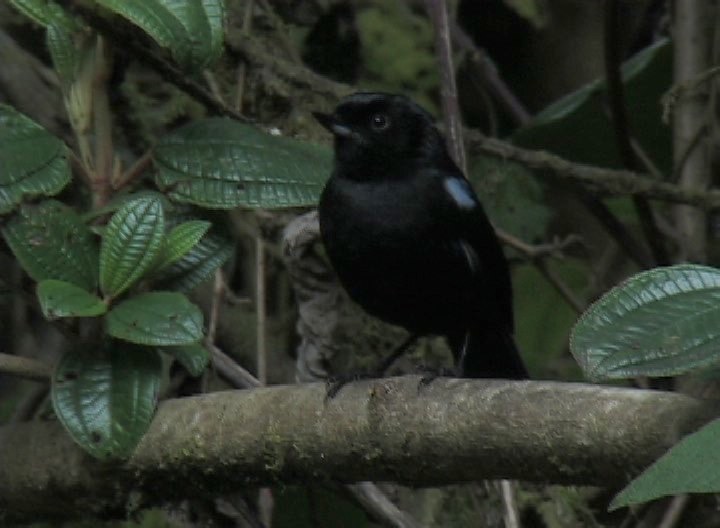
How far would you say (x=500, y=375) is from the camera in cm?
415

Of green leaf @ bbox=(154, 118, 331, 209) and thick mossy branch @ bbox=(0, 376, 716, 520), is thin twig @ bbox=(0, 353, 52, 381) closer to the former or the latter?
thick mossy branch @ bbox=(0, 376, 716, 520)

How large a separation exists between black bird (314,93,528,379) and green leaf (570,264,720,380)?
1.61 meters

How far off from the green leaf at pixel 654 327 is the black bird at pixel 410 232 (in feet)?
5.27

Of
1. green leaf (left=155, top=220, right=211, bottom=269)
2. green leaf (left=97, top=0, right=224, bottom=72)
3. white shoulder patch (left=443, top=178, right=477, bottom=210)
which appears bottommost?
white shoulder patch (left=443, top=178, right=477, bottom=210)

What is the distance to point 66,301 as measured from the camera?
254 centimetres

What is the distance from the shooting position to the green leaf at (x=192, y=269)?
2912 mm

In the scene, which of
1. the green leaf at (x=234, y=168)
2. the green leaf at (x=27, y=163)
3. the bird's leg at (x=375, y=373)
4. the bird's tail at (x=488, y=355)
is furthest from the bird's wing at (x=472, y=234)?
the green leaf at (x=27, y=163)

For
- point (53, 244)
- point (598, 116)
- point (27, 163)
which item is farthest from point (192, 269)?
point (598, 116)

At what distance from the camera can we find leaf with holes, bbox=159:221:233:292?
291 centimetres

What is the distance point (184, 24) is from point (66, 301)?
2.06 ft

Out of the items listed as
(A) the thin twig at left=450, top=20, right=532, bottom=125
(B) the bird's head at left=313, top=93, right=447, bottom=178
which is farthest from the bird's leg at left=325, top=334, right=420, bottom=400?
(A) the thin twig at left=450, top=20, right=532, bottom=125

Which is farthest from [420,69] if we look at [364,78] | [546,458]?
[546,458]

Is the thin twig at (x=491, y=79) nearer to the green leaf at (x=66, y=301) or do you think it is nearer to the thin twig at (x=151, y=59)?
the thin twig at (x=151, y=59)

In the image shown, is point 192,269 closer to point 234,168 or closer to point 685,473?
point 234,168
